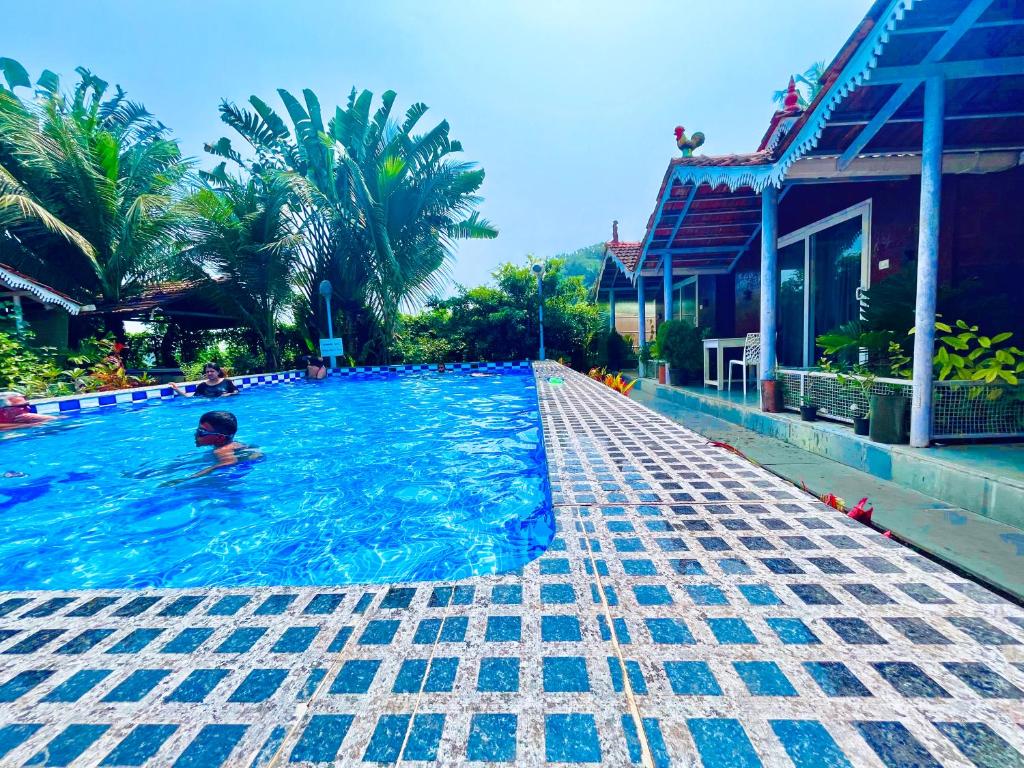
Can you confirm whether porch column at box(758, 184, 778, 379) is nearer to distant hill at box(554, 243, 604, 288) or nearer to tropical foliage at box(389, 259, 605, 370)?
tropical foliage at box(389, 259, 605, 370)

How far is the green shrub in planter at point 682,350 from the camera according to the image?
28.2ft

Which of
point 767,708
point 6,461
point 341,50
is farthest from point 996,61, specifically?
point 341,50

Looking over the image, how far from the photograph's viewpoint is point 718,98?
12484 millimetres

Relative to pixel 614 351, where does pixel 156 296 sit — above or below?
above

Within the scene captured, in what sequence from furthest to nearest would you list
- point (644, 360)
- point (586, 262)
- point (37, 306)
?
point (586, 262) < point (37, 306) < point (644, 360)

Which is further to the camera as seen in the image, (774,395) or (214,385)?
(214,385)

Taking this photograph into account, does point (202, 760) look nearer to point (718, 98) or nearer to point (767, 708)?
point (767, 708)

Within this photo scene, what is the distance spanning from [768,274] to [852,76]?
2330 mm

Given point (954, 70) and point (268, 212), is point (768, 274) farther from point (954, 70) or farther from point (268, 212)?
point (268, 212)

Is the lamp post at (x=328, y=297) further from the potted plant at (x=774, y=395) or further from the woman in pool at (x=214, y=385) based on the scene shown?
the potted plant at (x=774, y=395)

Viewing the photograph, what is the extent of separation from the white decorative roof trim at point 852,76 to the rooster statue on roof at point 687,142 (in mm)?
1680

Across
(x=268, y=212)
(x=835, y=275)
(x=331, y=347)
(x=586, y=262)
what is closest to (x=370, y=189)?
(x=268, y=212)

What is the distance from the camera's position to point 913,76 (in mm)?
3680

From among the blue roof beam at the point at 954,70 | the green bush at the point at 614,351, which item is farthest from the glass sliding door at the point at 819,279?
the green bush at the point at 614,351
